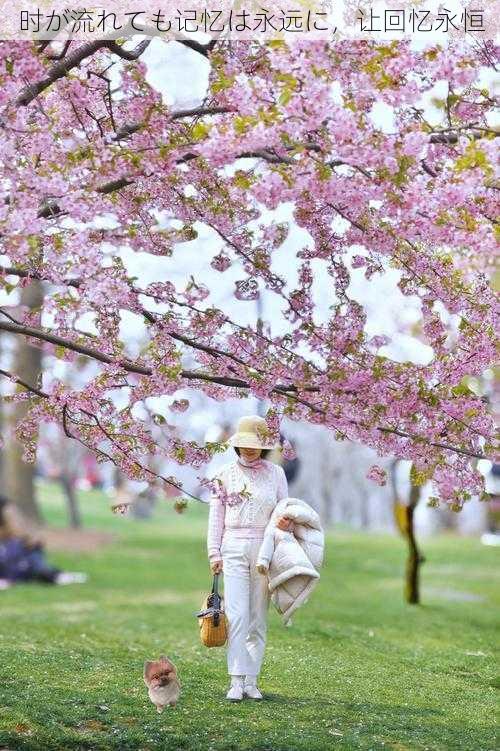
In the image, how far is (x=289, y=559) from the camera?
333 inches

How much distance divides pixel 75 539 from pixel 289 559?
2344 centimetres

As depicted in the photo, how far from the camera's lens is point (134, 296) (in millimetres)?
7605

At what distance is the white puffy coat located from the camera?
847 centimetres

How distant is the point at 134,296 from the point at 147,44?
166 cm

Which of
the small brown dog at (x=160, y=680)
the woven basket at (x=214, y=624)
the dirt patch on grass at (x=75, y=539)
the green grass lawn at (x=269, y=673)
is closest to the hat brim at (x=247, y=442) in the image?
the woven basket at (x=214, y=624)

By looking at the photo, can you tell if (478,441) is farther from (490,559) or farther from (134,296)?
(490,559)

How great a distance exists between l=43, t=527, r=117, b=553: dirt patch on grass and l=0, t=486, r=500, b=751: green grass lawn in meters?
7.65

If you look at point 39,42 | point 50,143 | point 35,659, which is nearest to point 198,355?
point 50,143

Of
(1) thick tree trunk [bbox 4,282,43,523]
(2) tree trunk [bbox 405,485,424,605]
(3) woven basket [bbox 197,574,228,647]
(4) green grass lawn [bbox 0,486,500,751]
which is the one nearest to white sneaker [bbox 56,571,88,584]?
(4) green grass lawn [bbox 0,486,500,751]

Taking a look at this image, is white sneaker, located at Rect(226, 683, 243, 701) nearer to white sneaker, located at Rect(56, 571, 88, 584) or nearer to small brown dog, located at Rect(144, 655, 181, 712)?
small brown dog, located at Rect(144, 655, 181, 712)

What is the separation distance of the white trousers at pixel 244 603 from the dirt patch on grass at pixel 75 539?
66.5 feet

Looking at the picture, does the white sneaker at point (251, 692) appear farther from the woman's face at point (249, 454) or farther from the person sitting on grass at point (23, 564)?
the person sitting on grass at point (23, 564)

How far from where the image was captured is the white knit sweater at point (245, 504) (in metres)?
8.73

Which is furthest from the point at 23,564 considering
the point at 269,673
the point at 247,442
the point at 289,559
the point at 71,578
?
the point at 289,559
